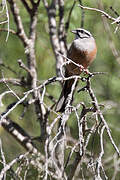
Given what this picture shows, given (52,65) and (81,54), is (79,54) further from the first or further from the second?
(52,65)

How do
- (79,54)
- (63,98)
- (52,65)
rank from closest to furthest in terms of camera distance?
1. (63,98)
2. (79,54)
3. (52,65)

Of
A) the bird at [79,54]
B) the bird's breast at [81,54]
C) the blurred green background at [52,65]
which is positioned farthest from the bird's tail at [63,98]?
the blurred green background at [52,65]

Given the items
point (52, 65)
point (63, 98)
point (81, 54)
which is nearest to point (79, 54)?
point (81, 54)

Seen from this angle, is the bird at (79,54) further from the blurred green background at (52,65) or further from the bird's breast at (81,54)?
the blurred green background at (52,65)

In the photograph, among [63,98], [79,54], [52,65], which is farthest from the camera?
[52,65]

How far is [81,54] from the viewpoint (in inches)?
191

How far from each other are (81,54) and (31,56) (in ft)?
2.47

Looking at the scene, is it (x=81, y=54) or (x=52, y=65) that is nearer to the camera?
(x=81, y=54)

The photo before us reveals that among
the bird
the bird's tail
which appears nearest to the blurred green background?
the bird

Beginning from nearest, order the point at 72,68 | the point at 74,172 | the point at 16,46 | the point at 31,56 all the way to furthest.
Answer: the point at 74,172
the point at 31,56
the point at 72,68
the point at 16,46

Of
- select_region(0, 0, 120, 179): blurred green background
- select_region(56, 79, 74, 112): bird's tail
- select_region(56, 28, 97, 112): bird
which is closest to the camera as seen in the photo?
select_region(56, 79, 74, 112): bird's tail

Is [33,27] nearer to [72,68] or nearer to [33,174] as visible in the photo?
[72,68]

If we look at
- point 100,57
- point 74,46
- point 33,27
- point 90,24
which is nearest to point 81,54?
point 74,46

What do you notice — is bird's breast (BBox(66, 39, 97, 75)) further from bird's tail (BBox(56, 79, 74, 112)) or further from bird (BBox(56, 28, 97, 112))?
bird's tail (BBox(56, 79, 74, 112))
